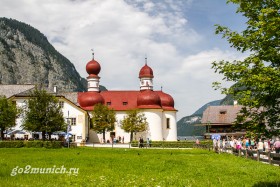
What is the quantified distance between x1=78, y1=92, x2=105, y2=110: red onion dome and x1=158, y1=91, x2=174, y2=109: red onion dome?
13.3m

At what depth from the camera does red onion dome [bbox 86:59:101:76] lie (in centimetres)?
8825

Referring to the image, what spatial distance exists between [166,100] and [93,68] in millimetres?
18664

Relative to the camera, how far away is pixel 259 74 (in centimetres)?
1140

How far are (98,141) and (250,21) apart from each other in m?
70.1

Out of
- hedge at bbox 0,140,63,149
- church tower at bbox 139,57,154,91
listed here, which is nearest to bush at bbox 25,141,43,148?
hedge at bbox 0,140,63,149

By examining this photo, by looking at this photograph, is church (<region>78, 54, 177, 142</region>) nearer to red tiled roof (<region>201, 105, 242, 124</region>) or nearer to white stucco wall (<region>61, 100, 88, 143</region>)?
white stucco wall (<region>61, 100, 88, 143</region>)

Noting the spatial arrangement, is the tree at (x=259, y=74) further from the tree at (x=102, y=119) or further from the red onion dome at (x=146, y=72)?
the red onion dome at (x=146, y=72)

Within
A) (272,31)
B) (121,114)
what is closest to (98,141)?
(121,114)

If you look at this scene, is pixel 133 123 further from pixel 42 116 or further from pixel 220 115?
pixel 42 116

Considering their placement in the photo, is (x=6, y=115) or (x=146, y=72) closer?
(x=6, y=115)

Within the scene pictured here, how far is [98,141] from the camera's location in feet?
266

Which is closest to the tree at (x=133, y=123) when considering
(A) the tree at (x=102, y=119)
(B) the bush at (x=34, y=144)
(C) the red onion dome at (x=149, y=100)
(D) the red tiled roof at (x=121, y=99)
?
(A) the tree at (x=102, y=119)

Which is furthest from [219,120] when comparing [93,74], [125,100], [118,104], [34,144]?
[34,144]

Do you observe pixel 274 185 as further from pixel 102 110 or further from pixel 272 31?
pixel 102 110
